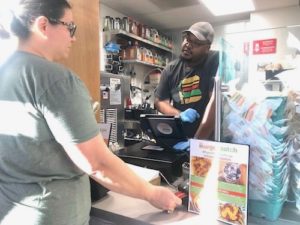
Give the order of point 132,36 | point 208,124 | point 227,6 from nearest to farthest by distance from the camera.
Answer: point 208,124 → point 132,36 → point 227,6

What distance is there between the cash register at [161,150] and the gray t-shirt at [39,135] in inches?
20.6

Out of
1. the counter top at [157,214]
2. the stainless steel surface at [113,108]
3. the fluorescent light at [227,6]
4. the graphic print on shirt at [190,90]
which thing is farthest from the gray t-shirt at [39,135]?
the fluorescent light at [227,6]

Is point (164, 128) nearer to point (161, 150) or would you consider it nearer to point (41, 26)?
point (161, 150)

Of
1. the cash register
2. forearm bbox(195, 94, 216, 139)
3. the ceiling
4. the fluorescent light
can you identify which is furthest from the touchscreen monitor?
the fluorescent light

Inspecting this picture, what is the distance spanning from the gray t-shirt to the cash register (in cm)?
52

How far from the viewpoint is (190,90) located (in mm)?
2402

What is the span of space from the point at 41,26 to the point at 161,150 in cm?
90

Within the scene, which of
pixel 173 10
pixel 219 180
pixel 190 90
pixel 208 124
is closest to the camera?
pixel 219 180

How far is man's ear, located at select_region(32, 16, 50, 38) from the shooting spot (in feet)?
2.63

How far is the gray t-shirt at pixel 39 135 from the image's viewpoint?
73 centimetres

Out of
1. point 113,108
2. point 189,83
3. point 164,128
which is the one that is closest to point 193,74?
point 189,83

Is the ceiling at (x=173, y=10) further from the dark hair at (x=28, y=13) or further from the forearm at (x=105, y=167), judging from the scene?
the forearm at (x=105, y=167)

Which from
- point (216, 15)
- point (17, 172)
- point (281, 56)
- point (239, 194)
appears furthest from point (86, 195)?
point (216, 15)

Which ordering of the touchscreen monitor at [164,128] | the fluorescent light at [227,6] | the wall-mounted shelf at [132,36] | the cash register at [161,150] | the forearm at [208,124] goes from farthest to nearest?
the fluorescent light at [227,6], the wall-mounted shelf at [132,36], the touchscreen monitor at [164,128], the cash register at [161,150], the forearm at [208,124]
